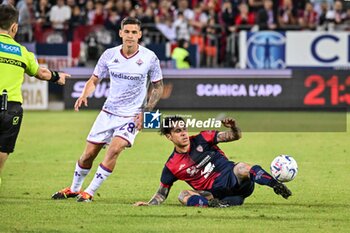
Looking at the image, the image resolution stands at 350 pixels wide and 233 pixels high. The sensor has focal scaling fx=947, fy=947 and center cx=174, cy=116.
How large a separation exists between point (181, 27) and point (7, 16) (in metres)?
19.1

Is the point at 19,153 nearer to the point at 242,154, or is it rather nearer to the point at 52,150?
the point at 52,150

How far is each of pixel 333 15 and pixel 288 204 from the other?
60.0 ft

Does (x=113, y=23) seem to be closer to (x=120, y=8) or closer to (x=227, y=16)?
(x=120, y=8)

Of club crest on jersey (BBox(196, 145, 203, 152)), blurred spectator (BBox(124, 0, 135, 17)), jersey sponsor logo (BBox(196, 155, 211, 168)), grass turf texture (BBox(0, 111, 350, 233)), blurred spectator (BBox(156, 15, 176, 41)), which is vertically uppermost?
blurred spectator (BBox(124, 0, 135, 17))

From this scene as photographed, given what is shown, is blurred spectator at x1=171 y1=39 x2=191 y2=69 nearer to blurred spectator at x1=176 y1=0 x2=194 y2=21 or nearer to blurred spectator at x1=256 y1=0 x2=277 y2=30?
blurred spectator at x1=176 y1=0 x2=194 y2=21

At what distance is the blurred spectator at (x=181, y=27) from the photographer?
28797 millimetres

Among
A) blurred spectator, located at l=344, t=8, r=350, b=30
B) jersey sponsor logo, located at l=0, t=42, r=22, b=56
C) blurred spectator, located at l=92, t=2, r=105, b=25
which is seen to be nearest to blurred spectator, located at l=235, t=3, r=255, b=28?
blurred spectator, located at l=344, t=8, r=350, b=30

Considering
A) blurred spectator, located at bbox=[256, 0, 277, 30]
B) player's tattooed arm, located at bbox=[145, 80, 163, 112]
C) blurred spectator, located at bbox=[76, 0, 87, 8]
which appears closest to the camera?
player's tattooed arm, located at bbox=[145, 80, 163, 112]

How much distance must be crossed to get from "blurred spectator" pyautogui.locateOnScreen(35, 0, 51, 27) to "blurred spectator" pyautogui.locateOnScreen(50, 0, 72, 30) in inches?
9.2

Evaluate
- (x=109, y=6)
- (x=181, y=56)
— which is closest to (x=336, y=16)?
(x=181, y=56)

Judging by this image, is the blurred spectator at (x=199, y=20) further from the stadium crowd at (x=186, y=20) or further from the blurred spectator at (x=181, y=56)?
the blurred spectator at (x=181, y=56)

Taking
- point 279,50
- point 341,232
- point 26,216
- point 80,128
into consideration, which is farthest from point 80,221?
point 279,50

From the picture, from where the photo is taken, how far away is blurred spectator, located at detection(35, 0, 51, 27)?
29109 millimetres

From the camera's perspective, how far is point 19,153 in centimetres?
1797
